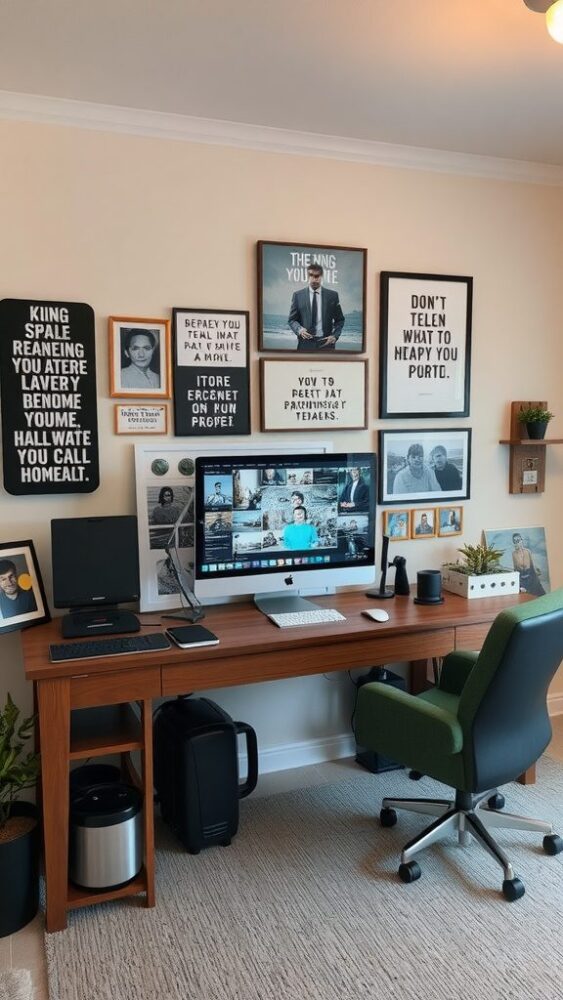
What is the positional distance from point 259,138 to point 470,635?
197 centimetres

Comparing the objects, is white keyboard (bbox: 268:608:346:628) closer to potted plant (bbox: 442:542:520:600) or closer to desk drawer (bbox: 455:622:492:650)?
desk drawer (bbox: 455:622:492:650)

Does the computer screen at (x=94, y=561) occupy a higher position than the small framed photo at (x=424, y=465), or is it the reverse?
the small framed photo at (x=424, y=465)

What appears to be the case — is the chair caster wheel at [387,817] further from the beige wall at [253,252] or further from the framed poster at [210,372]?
the framed poster at [210,372]

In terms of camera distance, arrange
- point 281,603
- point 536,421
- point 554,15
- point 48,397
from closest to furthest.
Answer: point 554,15 → point 48,397 → point 281,603 → point 536,421

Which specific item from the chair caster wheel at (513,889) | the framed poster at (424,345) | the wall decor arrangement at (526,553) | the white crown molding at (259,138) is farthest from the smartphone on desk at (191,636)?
the white crown molding at (259,138)

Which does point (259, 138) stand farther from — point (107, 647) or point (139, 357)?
point (107, 647)

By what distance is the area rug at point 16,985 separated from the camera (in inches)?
74.7

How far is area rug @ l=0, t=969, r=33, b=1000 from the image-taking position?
1.90 m

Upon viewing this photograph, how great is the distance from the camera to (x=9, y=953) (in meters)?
2.06

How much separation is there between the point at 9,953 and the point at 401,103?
Answer: 2.89 metres

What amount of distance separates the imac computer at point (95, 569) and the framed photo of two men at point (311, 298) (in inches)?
36.4

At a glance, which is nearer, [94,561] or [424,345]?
[94,561]

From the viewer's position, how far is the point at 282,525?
271 cm

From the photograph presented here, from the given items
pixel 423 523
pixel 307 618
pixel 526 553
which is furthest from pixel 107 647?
pixel 526 553
